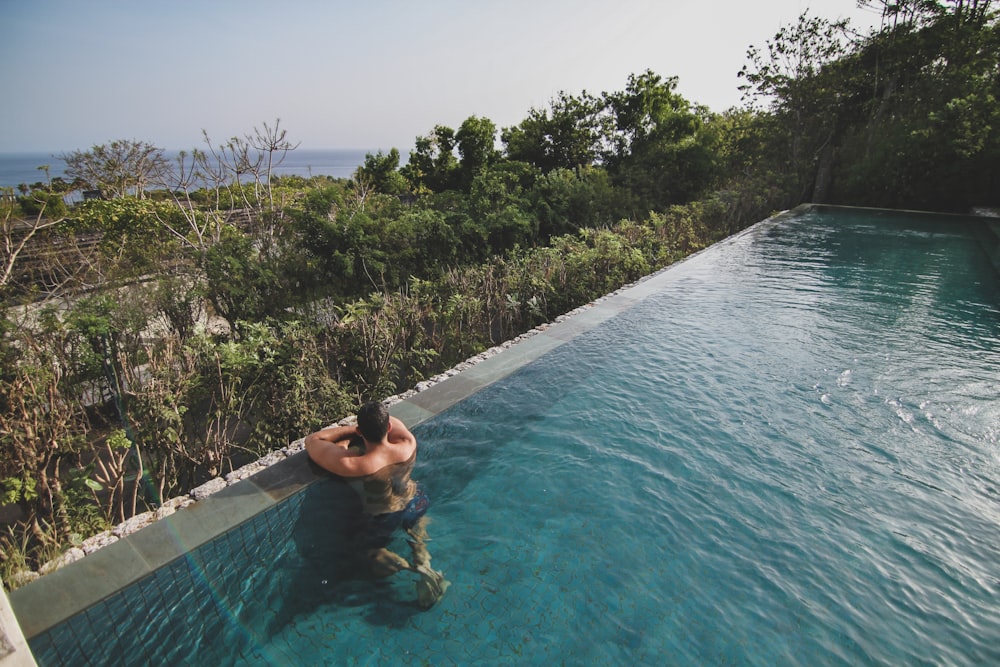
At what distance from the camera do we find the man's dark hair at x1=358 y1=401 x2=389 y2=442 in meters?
3.24

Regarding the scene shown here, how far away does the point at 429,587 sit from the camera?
117 inches

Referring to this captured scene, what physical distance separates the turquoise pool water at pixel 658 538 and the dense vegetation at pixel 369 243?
48.8 inches

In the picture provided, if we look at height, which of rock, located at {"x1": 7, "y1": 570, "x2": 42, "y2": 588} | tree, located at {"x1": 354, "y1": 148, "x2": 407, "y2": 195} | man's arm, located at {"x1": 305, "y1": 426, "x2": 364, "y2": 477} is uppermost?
tree, located at {"x1": 354, "y1": 148, "x2": 407, "y2": 195}

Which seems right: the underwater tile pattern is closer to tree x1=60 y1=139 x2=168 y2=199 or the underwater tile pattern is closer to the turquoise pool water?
the turquoise pool water

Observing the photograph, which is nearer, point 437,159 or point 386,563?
point 386,563

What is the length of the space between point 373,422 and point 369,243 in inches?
240

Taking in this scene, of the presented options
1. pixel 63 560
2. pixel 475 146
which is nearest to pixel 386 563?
pixel 63 560

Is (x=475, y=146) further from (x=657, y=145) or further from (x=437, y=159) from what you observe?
(x=657, y=145)

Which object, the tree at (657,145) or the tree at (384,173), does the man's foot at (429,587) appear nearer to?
the tree at (657,145)

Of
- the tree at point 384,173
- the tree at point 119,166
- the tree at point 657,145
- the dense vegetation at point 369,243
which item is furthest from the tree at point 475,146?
the tree at point 119,166

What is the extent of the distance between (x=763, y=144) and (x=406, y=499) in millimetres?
24248

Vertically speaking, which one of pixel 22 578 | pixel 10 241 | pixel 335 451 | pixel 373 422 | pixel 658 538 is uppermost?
pixel 10 241

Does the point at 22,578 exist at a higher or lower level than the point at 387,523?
higher

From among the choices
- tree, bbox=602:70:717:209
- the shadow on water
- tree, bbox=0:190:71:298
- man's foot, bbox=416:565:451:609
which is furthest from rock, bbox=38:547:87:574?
tree, bbox=602:70:717:209
